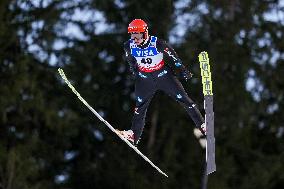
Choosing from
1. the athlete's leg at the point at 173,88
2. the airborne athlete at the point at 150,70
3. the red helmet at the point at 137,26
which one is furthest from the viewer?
the athlete's leg at the point at 173,88

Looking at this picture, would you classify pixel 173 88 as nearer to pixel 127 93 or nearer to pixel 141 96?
pixel 141 96

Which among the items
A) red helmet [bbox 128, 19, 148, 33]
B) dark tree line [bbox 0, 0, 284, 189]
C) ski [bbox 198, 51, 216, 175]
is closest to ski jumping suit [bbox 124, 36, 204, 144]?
ski [bbox 198, 51, 216, 175]

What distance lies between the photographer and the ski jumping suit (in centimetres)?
890

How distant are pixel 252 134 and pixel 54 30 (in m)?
6.95

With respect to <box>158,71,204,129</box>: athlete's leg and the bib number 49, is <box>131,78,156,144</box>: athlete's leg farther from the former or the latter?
the bib number 49

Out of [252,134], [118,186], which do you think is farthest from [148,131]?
[252,134]

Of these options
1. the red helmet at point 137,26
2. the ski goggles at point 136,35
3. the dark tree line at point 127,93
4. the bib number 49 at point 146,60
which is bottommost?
the red helmet at point 137,26

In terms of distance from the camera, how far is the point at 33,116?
2238cm

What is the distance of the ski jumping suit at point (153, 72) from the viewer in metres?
8.90

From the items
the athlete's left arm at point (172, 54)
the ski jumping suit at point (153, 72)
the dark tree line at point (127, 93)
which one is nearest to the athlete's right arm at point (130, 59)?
the ski jumping suit at point (153, 72)

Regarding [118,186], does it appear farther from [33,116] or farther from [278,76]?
[278,76]

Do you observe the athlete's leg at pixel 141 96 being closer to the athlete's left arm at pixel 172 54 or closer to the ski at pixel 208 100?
the athlete's left arm at pixel 172 54

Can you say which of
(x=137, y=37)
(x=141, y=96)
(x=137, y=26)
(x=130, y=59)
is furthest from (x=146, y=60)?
(x=137, y=26)

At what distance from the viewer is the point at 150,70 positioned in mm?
9195
